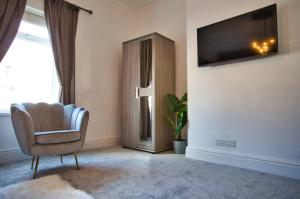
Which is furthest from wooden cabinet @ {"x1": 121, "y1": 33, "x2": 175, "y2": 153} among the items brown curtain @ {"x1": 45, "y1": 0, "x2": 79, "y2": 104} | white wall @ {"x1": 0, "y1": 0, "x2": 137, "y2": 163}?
brown curtain @ {"x1": 45, "y1": 0, "x2": 79, "y2": 104}

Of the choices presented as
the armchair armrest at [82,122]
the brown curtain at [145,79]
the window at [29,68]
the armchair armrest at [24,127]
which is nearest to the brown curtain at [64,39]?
the window at [29,68]

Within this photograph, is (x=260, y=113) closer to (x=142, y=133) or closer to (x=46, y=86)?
(x=142, y=133)

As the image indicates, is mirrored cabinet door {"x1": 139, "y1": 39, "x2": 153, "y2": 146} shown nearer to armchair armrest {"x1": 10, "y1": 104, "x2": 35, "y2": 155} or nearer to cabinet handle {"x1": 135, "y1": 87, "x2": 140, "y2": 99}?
cabinet handle {"x1": 135, "y1": 87, "x2": 140, "y2": 99}

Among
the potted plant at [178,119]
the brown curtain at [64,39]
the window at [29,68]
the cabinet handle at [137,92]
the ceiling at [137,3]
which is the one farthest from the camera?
the ceiling at [137,3]

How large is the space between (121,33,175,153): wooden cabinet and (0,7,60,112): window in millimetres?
1180

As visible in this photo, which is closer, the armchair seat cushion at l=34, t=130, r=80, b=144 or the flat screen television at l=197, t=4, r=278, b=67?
the armchair seat cushion at l=34, t=130, r=80, b=144

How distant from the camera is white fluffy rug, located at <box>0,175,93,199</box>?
146 centimetres

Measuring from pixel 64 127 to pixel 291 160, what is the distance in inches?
103

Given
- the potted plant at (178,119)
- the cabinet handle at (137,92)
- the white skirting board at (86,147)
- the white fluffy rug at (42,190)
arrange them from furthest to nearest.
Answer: the cabinet handle at (137,92) < the potted plant at (178,119) < the white skirting board at (86,147) < the white fluffy rug at (42,190)

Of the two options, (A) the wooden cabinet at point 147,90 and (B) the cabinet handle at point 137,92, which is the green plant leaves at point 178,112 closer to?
(A) the wooden cabinet at point 147,90

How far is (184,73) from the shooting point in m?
3.41

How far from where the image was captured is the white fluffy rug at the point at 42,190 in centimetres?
146

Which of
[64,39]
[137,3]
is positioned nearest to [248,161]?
[64,39]

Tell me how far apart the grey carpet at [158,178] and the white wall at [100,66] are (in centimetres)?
95
